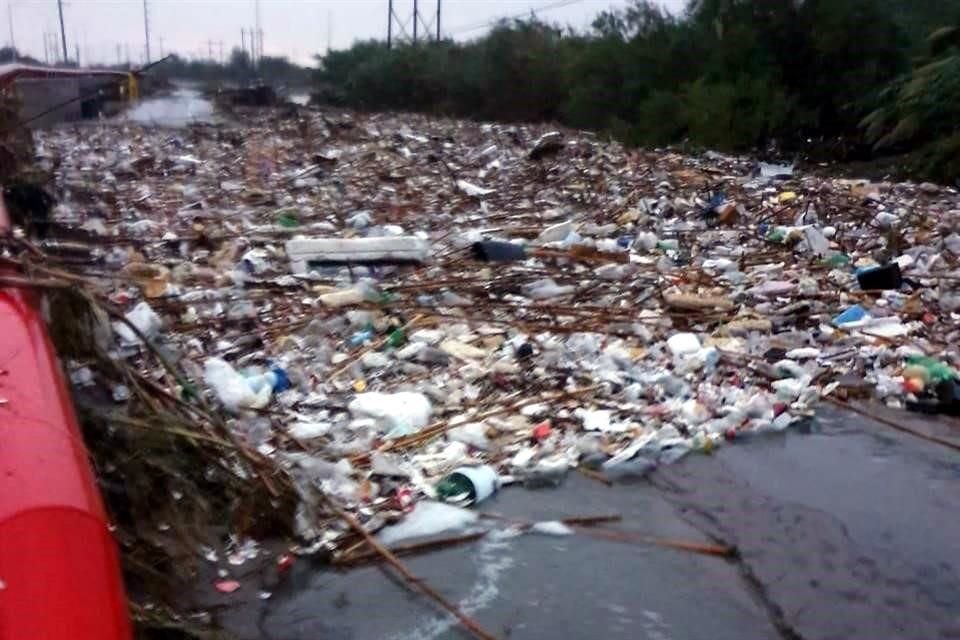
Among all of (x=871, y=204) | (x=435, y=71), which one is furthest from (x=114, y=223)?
(x=435, y=71)

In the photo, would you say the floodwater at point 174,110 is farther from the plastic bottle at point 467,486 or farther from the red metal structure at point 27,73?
the plastic bottle at point 467,486

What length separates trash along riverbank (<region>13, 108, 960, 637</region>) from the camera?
328 cm

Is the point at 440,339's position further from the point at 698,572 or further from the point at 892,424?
the point at 698,572

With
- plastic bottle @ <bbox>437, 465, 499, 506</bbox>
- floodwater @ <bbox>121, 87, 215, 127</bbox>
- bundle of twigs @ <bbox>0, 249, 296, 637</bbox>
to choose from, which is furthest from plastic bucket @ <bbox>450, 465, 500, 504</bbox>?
floodwater @ <bbox>121, 87, 215, 127</bbox>

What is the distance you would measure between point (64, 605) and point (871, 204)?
8.04 m

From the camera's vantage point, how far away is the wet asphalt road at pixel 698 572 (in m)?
2.95

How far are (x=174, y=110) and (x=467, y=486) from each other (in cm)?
2299

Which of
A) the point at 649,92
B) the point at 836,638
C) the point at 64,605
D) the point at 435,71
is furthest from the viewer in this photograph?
the point at 435,71

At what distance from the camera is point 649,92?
68.2 ft

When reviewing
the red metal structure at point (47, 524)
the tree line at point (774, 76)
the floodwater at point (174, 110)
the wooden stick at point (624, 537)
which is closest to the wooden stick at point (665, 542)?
the wooden stick at point (624, 537)

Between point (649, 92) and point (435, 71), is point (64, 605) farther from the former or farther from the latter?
point (435, 71)

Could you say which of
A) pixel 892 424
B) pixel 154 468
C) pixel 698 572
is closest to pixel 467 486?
pixel 698 572

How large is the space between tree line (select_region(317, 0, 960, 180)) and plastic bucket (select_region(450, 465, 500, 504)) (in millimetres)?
11109

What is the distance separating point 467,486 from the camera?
12.1 ft
